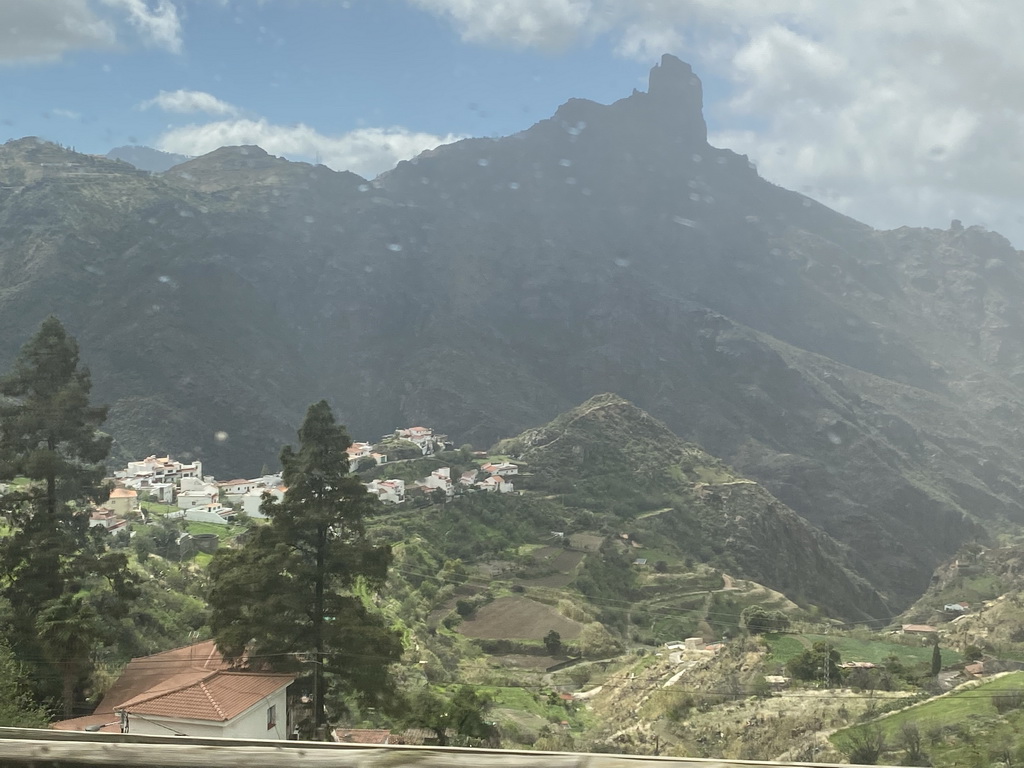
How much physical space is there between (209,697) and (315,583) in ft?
8.32

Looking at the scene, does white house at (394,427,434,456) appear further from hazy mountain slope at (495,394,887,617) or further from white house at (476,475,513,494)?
white house at (476,475,513,494)

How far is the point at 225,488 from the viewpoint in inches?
1833

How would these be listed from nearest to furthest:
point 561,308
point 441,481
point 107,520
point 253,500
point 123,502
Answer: point 107,520 → point 123,502 → point 253,500 → point 441,481 → point 561,308

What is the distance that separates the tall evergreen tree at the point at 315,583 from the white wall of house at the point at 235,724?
503 mm

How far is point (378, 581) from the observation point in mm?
12539

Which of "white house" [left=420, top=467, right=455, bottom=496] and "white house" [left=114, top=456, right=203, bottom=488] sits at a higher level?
"white house" [left=114, top=456, right=203, bottom=488]

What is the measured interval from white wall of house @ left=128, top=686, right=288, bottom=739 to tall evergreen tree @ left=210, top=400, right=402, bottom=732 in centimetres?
50

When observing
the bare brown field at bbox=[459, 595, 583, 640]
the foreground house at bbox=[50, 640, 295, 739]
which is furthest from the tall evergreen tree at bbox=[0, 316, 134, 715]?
the bare brown field at bbox=[459, 595, 583, 640]

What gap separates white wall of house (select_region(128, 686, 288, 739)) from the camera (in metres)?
9.54

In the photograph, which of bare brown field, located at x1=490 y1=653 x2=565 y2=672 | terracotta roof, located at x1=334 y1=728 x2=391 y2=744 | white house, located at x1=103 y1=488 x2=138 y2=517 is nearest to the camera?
terracotta roof, located at x1=334 y1=728 x2=391 y2=744

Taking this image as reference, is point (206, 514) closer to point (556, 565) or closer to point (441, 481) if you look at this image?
point (441, 481)

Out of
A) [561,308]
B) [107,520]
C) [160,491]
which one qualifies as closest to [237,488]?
[160,491]

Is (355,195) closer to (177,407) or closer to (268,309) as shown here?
(268,309)

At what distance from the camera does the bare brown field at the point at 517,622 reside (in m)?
27.9
